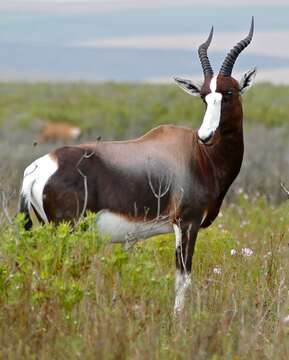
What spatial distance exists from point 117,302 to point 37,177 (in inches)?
73.0

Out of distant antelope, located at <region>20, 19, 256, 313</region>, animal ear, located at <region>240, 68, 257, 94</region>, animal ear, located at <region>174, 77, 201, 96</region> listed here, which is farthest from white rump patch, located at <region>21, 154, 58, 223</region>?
animal ear, located at <region>240, 68, 257, 94</region>

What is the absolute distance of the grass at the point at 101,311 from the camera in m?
5.69

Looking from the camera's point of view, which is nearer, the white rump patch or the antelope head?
the white rump patch

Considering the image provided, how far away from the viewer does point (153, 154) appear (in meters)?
8.17

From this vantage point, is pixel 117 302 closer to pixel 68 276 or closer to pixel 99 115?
pixel 68 276

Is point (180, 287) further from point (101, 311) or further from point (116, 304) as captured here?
point (101, 311)

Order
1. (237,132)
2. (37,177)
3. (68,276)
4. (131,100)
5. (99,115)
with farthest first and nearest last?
(131,100) → (99,115) → (237,132) → (37,177) → (68,276)

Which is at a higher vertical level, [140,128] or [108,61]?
[140,128]

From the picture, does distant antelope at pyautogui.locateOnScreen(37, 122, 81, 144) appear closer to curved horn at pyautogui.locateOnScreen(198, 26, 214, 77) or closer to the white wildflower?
curved horn at pyautogui.locateOnScreen(198, 26, 214, 77)

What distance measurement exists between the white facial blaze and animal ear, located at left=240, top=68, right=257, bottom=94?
13.7 inches

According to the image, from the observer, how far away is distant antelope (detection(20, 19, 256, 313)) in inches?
308

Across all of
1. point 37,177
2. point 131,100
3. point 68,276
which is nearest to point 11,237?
point 68,276

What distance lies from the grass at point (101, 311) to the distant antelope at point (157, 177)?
1013 millimetres

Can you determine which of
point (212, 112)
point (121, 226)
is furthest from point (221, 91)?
point (121, 226)
